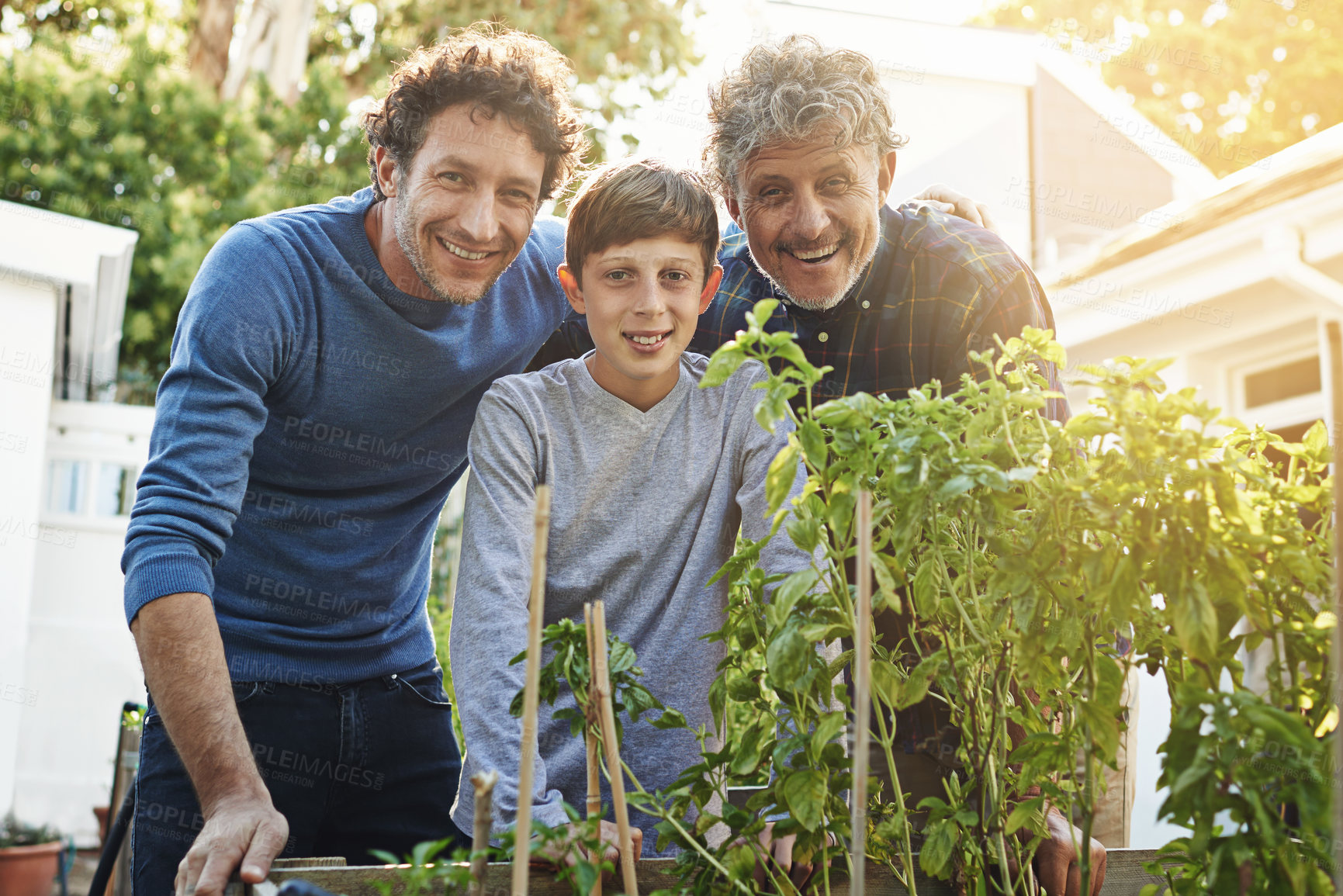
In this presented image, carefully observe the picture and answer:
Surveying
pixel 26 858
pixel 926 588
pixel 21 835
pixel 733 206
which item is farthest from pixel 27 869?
pixel 926 588

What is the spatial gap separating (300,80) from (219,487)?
964 cm

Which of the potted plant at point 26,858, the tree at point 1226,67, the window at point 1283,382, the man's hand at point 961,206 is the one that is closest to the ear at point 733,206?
the man's hand at point 961,206

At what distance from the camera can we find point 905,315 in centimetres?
205

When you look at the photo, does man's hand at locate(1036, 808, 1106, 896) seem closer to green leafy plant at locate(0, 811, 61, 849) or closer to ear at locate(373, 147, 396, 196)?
ear at locate(373, 147, 396, 196)

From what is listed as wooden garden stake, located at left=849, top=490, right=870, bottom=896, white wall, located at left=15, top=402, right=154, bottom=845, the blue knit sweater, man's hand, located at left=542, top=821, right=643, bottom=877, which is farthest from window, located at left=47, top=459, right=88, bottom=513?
wooden garden stake, located at left=849, top=490, right=870, bottom=896

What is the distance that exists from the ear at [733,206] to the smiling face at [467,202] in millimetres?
366

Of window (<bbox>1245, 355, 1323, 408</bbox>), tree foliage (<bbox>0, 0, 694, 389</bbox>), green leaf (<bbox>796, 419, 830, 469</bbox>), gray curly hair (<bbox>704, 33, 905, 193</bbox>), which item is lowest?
green leaf (<bbox>796, 419, 830, 469</bbox>)

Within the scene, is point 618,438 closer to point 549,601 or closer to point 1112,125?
point 549,601

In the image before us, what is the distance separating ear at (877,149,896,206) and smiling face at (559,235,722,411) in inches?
19.7

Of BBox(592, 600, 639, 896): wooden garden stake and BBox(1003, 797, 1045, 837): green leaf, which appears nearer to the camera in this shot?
BBox(592, 600, 639, 896): wooden garden stake

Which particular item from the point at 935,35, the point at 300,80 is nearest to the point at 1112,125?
the point at 935,35

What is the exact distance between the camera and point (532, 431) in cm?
164

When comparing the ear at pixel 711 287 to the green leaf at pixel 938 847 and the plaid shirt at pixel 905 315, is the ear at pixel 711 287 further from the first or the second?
the green leaf at pixel 938 847

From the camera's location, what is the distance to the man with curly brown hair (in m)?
1.85
